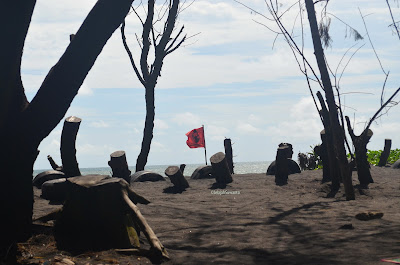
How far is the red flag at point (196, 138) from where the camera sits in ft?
71.4

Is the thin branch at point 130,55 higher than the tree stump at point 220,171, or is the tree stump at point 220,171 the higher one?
the thin branch at point 130,55

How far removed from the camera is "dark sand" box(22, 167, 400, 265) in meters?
6.55

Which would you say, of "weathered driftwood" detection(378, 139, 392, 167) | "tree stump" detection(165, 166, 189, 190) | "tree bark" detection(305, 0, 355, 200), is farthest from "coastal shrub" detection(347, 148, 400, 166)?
"tree bark" detection(305, 0, 355, 200)

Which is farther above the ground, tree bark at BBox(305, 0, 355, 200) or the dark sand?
tree bark at BBox(305, 0, 355, 200)

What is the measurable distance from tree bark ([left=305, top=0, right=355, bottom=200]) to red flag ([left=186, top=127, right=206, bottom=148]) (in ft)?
32.9

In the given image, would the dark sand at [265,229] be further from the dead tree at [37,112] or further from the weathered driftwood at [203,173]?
the weathered driftwood at [203,173]

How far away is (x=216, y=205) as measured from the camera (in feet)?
36.9

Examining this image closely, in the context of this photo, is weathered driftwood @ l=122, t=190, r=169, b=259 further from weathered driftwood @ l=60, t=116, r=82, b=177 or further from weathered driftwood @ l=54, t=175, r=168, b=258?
weathered driftwood @ l=60, t=116, r=82, b=177

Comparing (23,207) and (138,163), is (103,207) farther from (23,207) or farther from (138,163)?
(138,163)

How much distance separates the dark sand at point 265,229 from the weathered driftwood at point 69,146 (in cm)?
102

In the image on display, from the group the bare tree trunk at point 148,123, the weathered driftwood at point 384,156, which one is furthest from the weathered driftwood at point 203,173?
the weathered driftwood at point 384,156

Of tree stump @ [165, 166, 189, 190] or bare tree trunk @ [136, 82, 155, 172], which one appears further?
bare tree trunk @ [136, 82, 155, 172]

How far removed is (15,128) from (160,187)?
26.6 feet

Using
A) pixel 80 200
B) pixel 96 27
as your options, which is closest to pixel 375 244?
pixel 80 200
